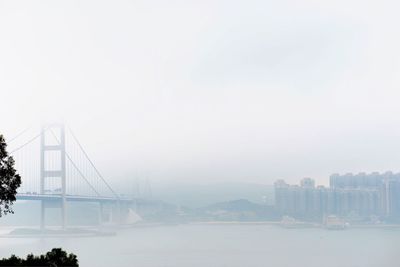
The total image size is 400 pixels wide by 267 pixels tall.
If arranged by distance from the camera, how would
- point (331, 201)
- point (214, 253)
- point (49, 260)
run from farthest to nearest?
point (331, 201) → point (214, 253) → point (49, 260)

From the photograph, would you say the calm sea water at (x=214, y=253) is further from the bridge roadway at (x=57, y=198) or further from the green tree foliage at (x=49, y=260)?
the green tree foliage at (x=49, y=260)

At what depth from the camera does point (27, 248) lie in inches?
1820

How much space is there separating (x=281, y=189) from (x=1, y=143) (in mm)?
89971

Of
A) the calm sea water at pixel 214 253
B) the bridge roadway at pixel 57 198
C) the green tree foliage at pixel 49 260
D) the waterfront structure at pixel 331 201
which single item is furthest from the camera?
the waterfront structure at pixel 331 201

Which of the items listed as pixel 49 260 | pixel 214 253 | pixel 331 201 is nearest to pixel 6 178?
pixel 49 260

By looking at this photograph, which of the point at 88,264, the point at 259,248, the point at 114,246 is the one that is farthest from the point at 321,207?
the point at 88,264

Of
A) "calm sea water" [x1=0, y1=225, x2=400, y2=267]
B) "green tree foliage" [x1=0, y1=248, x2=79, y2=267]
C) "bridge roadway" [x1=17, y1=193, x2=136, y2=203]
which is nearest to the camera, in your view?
"green tree foliage" [x1=0, y1=248, x2=79, y2=267]

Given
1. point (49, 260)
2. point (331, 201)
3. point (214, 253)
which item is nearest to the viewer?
point (49, 260)

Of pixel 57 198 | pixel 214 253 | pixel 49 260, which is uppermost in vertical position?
pixel 57 198

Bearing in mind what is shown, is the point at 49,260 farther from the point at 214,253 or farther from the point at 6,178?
the point at 214,253

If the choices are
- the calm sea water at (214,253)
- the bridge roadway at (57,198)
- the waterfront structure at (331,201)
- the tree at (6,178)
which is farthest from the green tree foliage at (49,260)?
the waterfront structure at (331,201)

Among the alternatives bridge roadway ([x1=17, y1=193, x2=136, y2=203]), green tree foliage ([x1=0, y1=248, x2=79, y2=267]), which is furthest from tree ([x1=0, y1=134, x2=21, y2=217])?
bridge roadway ([x1=17, y1=193, x2=136, y2=203])

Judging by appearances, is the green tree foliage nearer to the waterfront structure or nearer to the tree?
the tree

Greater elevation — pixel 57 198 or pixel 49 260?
pixel 57 198
